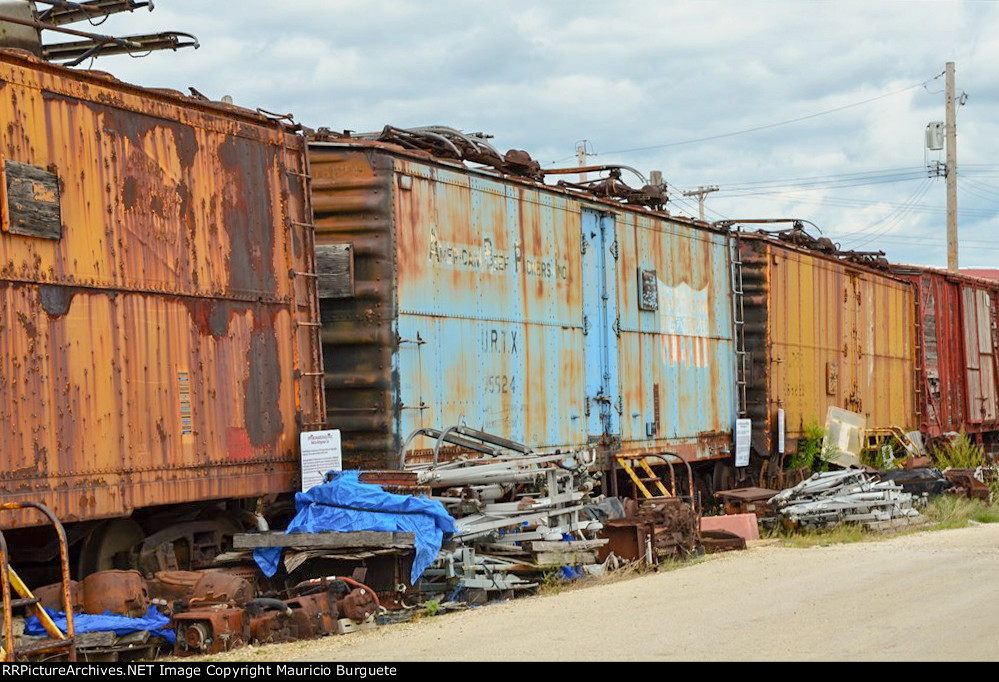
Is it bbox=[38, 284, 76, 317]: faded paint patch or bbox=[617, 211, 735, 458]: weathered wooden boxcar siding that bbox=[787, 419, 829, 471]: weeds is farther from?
bbox=[38, 284, 76, 317]: faded paint patch

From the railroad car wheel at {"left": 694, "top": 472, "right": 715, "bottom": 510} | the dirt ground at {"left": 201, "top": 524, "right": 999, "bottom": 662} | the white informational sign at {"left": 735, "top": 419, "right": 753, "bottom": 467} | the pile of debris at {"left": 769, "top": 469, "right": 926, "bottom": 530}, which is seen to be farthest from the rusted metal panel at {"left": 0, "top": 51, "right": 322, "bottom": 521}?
the white informational sign at {"left": 735, "top": 419, "right": 753, "bottom": 467}

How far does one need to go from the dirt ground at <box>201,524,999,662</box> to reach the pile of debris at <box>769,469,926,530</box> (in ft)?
10.9

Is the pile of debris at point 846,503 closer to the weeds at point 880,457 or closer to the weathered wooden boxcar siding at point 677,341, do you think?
the weathered wooden boxcar siding at point 677,341

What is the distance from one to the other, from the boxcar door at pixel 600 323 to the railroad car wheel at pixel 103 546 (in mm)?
6336

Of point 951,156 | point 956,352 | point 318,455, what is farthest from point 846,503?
point 951,156

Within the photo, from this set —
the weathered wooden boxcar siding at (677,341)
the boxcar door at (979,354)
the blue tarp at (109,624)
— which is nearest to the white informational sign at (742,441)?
the weathered wooden boxcar siding at (677,341)

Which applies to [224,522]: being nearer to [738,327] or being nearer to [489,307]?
[489,307]

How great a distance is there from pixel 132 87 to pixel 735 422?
37.5 feet

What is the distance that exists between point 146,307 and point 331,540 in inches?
82.4

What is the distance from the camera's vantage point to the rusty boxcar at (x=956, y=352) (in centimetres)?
2605

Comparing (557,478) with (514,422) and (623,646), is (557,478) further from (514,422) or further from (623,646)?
(623,646)

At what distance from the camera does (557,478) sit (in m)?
11.6

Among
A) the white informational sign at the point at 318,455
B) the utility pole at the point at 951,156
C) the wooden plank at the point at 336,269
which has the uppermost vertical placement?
the utility pole at the point at 951,156

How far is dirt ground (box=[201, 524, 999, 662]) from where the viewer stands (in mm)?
7277
